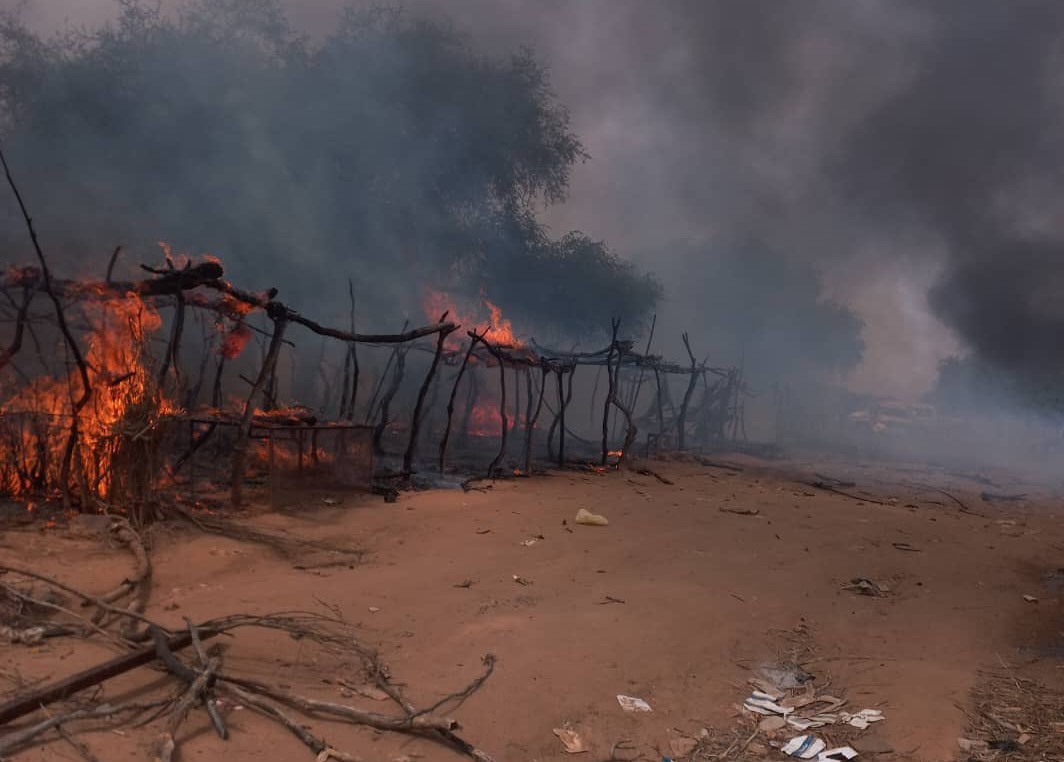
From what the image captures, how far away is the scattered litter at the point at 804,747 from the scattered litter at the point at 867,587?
314 centimetres

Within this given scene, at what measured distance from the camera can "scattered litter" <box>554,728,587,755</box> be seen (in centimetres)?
349

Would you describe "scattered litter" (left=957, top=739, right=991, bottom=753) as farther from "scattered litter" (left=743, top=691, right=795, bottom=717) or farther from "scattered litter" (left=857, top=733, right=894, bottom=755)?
"scattered litter" (left=743, top=691, right=795, bottom=717)

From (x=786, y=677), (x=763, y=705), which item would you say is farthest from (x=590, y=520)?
(x=763, y=705)

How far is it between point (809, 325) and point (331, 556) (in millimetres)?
45502

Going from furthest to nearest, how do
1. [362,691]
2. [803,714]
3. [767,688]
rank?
1. [767,688]
2. [803,714]
3. [362,691]

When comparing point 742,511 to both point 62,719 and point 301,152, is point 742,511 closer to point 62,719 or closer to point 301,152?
point 62,719

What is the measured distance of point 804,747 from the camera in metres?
3.61

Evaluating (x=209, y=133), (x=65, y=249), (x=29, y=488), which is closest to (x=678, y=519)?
(x=29, y=488)

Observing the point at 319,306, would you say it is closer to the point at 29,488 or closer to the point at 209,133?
the point at 209,133

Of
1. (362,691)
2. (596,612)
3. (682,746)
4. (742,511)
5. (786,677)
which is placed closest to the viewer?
(682,746)

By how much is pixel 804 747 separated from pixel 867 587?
3.39 metres

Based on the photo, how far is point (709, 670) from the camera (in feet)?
15.0

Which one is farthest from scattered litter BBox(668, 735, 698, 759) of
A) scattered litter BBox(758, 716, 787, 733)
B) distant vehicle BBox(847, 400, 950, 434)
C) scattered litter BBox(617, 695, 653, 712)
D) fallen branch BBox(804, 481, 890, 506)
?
distant vehicle BBox(847, 400, 950, 434)

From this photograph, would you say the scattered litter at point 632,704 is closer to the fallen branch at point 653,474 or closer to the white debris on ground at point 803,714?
the white debris on ground at point 803,714
